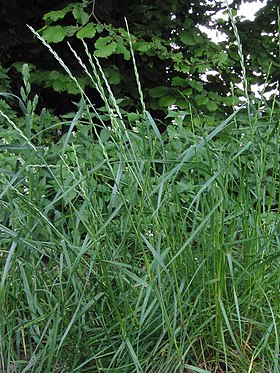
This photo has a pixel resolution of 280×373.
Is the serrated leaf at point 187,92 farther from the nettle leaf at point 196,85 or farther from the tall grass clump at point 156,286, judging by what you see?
the tall grass clump at point 156,286

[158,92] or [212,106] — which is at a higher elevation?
[158,92]

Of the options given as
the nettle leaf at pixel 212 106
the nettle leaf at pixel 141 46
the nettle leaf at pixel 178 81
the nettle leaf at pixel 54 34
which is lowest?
the nettle leaf at pixel 212 106

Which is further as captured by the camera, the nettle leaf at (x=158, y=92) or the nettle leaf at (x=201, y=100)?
the nettle leaf at (x=158, y=92)

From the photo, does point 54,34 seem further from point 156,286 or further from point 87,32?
point 156,286

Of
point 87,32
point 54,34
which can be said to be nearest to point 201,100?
point 87,32

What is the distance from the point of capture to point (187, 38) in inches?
194

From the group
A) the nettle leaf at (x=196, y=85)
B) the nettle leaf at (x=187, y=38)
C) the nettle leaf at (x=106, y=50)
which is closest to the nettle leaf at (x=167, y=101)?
the nettle leaf at (x=196, y=85)

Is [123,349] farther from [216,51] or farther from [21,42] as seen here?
[21,42]

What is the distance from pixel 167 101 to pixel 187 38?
613 millimetres

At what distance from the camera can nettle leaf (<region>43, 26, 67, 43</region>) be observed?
14.2 ft

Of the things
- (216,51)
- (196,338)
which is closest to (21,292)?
(196,338)

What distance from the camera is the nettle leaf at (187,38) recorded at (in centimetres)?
490

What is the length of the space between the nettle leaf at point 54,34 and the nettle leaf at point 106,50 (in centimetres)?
30

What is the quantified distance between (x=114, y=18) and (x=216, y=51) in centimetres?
117
